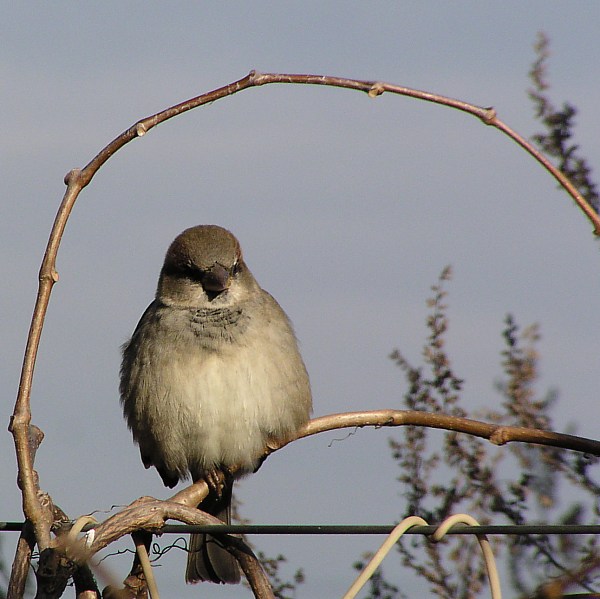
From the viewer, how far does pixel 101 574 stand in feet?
7.46

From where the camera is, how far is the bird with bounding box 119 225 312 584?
3848 millimetres

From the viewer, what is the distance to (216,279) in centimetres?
405

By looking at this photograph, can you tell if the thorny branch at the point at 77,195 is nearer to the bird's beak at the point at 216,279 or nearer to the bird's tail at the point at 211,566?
the bird's beak at the point at 216,279

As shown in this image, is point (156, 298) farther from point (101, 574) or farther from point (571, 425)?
point (101, 574)

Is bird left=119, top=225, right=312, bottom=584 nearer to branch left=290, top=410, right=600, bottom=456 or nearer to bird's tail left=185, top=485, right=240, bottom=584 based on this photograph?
bird's tail left=185, top=485, right=240, bottom=584

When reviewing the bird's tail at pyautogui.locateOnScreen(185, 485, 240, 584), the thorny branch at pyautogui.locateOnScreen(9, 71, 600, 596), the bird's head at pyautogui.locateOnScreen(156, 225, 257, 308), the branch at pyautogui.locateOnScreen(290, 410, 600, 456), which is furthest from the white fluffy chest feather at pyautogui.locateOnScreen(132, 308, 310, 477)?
the thorny branch at pyautogui.locateOnScreen(9, 71, 600, 596)

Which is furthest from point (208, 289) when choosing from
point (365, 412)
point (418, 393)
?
point (365, 412)

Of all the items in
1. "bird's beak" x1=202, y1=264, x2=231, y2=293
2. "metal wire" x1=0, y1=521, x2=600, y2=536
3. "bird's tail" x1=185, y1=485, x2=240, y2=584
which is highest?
"bird's beak" x1=202, y1=264, x2=231, y2=293

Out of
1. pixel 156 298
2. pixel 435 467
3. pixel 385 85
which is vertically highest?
pixel 385 85

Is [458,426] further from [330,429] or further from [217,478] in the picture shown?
[217,478]

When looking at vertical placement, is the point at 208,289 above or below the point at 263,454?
above

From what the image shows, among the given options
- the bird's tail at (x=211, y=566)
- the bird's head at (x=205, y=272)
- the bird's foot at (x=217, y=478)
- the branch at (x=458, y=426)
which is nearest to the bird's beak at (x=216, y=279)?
the bird's head at (x=205, y=272)

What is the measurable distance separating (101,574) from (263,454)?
177 centimetres

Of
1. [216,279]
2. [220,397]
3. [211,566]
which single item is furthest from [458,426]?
[211,566]
